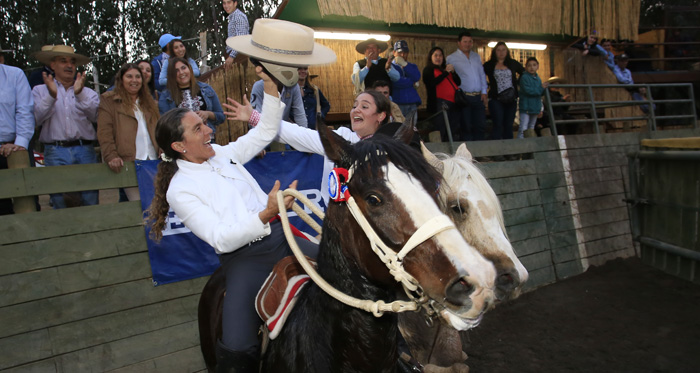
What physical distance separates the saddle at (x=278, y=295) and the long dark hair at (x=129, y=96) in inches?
120

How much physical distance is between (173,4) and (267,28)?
1844cm

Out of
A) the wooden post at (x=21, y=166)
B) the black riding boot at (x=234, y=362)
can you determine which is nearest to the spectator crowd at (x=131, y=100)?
the wooden post at (x=21, y=166)

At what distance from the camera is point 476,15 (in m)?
8.48

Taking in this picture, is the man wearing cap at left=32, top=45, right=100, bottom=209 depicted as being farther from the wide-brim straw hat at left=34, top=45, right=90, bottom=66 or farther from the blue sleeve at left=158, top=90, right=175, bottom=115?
the blue sleeve at left=158, top=90, right=175, bottom=115

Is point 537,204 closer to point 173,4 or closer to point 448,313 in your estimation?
point 448,313

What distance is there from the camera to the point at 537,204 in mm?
6762

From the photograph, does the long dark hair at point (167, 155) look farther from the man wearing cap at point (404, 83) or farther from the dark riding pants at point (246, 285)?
the man wearing cap at point (404, 83)

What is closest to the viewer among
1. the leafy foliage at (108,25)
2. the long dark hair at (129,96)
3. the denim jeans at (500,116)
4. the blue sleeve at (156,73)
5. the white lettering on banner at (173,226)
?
the white lettering on banner at (173,226)

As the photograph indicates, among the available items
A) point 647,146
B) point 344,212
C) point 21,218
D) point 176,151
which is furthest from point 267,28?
point 647,146

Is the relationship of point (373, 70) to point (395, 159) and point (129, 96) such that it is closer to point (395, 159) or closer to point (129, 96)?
point (129, 96)

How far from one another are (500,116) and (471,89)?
801 millimetres

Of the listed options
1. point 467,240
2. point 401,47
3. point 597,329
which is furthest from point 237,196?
point 401,47

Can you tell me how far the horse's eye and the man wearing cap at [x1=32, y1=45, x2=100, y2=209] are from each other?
11.4 feet

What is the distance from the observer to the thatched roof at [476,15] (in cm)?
747
